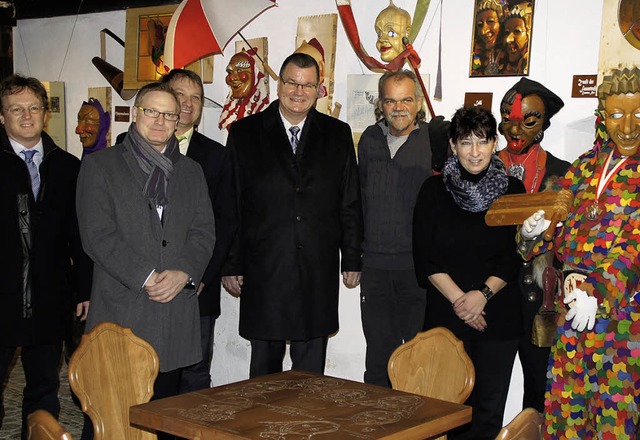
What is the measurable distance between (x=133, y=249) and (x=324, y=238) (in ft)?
3.27

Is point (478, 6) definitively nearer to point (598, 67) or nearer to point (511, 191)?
point (598, 67)

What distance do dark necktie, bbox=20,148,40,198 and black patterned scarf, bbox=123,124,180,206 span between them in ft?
1.81

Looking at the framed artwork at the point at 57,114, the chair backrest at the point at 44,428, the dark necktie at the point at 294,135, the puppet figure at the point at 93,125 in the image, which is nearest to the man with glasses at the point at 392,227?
the dark necktie at the point at 294,135

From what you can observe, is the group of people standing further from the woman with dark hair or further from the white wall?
the white wall

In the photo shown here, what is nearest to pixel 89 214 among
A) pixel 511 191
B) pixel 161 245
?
pixel 161 245

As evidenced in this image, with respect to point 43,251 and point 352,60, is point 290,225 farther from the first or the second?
point 352,60

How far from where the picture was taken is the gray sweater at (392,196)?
3.77 meters

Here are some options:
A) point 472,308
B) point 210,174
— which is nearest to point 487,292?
point 472,308

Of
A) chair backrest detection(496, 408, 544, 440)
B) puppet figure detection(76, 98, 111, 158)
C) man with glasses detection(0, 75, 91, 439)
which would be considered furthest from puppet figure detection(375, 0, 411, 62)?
chair backrest detection(496, 408, 544, 440)

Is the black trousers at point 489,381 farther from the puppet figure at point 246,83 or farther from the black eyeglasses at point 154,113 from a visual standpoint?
the puppet figure at point 246,83

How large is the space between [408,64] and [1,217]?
227cm

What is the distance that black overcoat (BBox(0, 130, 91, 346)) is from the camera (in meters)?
3.34

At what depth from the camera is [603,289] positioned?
285cm

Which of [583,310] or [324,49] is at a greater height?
[324,49]
